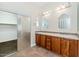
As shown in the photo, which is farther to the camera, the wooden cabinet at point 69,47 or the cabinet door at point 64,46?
the cabinet door at point 64,46

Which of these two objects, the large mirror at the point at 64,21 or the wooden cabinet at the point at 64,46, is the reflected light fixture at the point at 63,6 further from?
the wooden cabinet at the point at 64,46

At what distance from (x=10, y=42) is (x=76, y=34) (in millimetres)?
1678

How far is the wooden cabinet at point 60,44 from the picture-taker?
9.10 ft

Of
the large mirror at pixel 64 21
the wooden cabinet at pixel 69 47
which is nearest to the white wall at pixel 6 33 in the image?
the large mirror at pixel 64 21

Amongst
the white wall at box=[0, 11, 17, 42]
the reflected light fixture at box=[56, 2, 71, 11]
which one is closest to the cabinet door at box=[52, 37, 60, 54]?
the reflected light fixture at box=[56, 2, 71, 11]

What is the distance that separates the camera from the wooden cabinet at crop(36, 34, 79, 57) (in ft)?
9.10

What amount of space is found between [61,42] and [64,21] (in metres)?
0.76

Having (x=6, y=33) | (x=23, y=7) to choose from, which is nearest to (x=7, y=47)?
(x=6, y=33)

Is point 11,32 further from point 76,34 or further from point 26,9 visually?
point 76,34

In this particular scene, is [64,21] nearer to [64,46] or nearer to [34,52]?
[64,46]

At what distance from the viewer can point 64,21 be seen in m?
2.78

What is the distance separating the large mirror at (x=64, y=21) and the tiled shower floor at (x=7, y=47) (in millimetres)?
1245

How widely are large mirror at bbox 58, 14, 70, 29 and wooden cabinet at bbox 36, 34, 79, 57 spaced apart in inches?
17.4

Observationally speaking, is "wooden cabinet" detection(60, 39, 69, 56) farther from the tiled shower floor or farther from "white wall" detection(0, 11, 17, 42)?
"white wall" detection(0, 11, 17, 42)
